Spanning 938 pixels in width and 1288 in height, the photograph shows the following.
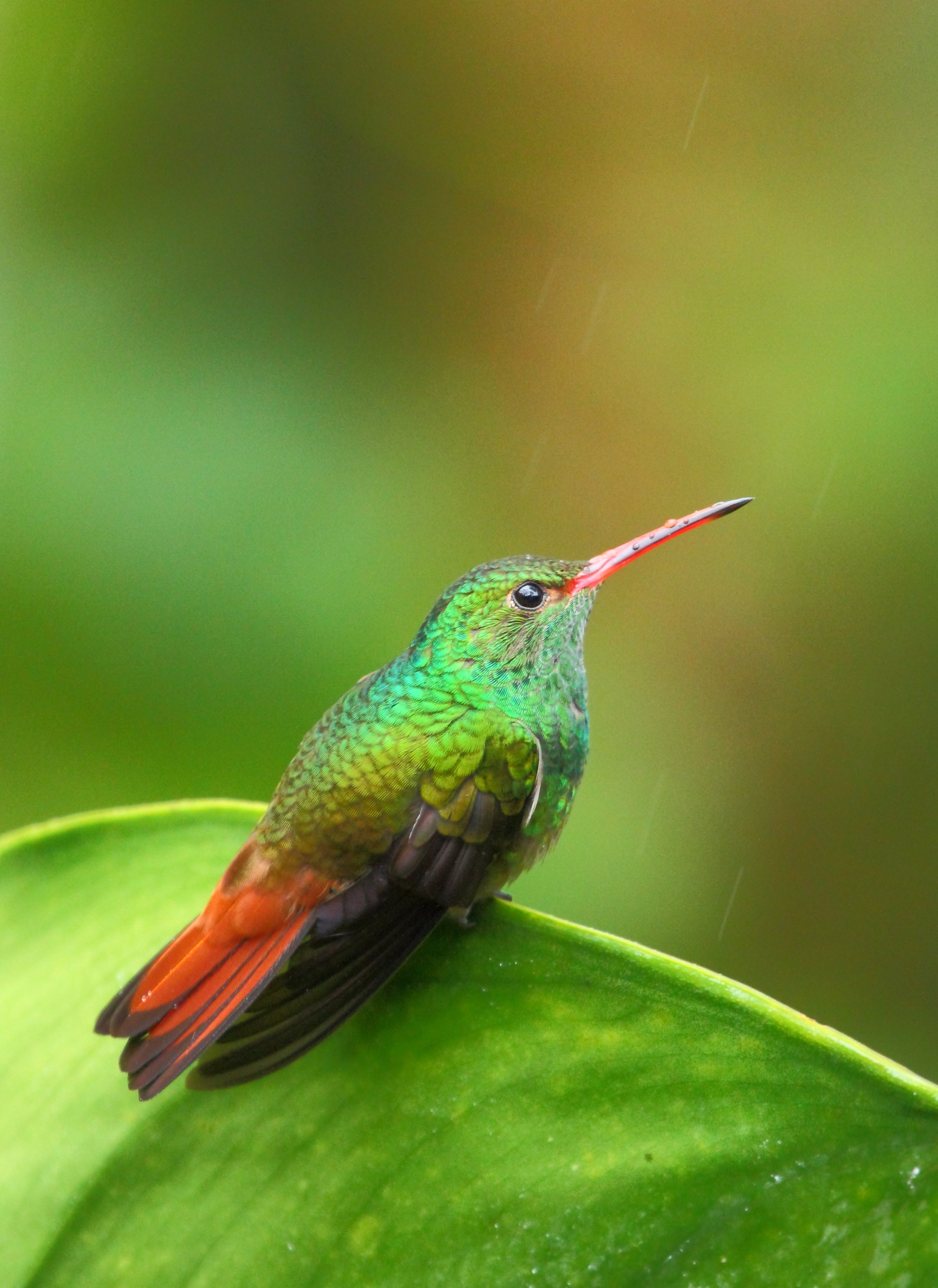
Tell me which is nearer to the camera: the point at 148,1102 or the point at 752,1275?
the point at 752,1275

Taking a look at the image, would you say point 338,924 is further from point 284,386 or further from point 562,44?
point 562,44

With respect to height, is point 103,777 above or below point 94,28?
below

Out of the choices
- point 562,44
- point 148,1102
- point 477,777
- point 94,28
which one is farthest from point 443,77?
point 148,1102

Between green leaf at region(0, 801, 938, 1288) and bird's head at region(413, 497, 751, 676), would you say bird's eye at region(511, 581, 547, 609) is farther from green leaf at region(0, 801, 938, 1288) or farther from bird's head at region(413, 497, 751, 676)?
green leaf at region(0, 801, 938, 1288)

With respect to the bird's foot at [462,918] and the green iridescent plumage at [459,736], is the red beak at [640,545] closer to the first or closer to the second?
the green iridescent plumage at [459,736]

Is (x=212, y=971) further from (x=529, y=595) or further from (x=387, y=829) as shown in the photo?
(x=529, y=595)

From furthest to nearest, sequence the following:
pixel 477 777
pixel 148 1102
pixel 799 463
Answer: pixel 799 463 → pixel 477 777 → pixel 148 1102

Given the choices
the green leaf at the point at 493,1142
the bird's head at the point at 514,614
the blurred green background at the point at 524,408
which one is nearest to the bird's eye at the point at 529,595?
the bird's head at the point at 514,614
